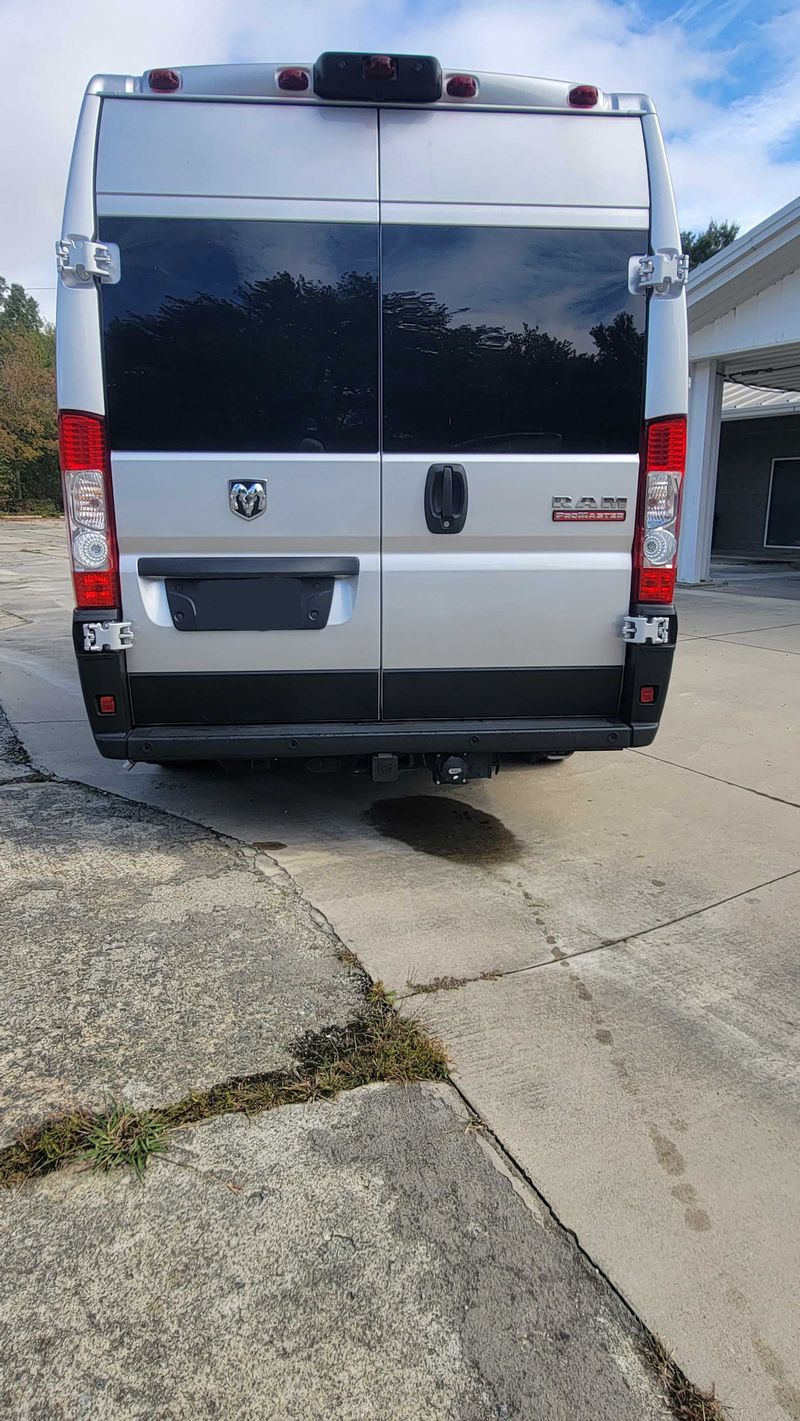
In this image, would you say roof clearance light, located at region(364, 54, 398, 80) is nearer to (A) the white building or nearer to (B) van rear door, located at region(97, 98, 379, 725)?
(B) van rear door, located at region(97, 98, 379, 725)

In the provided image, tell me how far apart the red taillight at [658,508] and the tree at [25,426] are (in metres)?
46.7

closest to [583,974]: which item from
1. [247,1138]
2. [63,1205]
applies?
[247,1138]

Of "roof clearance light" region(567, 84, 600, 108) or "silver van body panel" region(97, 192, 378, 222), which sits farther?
"roof clearance light" region(567, 84, 600, 108)

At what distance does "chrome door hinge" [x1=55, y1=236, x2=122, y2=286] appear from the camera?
3.11 meters

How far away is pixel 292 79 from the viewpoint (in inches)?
125

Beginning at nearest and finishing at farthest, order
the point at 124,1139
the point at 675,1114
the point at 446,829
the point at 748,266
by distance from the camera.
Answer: the point at 124,1139 → the point at 675,1114 → the point at 446,829 → the point at 748,266

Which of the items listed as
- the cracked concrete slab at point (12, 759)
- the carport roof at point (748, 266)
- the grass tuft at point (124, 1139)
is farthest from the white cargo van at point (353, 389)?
the carport roof at point (748, 266)

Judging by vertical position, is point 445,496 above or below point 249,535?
above

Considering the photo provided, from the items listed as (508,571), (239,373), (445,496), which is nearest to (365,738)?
(508,571)

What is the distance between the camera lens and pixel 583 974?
3.06m

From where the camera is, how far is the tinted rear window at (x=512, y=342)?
3.31 meters

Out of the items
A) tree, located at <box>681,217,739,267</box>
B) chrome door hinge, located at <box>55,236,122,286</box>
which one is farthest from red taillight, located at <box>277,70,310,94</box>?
tree, located at <box>681,217,739,267</box>

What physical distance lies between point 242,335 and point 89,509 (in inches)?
34.7

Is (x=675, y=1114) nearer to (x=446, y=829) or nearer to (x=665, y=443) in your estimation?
(x=446, y=829)
